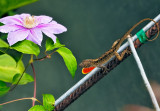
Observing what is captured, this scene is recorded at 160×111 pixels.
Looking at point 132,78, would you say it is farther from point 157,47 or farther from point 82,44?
point 82,44

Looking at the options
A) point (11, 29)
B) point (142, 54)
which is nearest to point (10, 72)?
point (11, 29)

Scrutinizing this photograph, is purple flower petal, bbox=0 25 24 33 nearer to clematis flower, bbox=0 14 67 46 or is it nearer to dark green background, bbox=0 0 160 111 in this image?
clematis flower, bbox=0 14 67 46

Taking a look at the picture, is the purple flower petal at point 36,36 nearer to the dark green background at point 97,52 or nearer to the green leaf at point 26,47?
the green leaf at point 26,47

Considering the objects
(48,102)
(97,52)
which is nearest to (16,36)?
(48,102)

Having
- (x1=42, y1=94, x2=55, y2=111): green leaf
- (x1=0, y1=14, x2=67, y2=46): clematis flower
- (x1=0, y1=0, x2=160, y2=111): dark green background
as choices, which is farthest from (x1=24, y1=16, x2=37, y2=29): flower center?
(x1=0, y1=0, x2=160, y2=111): dark green background

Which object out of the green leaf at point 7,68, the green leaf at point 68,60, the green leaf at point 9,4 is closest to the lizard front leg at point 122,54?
the green leaf at point 68,60
